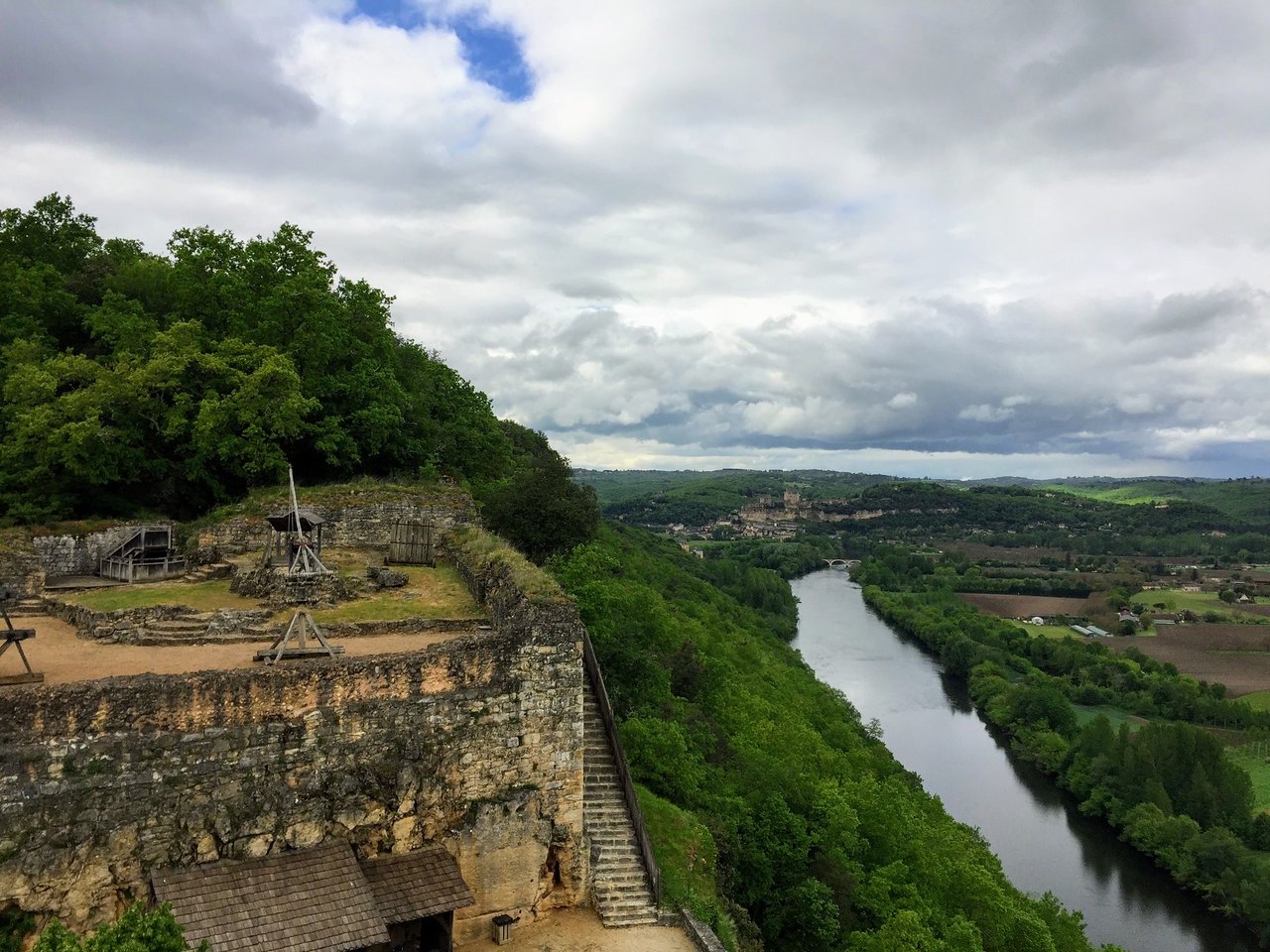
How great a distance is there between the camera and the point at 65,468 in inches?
925

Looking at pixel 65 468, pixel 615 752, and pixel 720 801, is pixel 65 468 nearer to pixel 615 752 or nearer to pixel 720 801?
pixel 615 752

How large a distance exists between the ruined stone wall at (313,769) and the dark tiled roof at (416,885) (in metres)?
0.23

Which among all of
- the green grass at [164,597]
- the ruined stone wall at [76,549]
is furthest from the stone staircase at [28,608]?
the ruined stone wall at [76,549]

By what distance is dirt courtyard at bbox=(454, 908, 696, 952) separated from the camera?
12.6 metres

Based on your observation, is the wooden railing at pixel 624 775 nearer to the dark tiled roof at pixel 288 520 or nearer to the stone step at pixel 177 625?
the dark tiled roof at pixel 288 520

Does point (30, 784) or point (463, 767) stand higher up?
point (30, 784)

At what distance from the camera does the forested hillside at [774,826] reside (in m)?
17.0

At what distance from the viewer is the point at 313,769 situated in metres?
11.1

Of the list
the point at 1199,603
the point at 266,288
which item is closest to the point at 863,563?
the point at 1199,603

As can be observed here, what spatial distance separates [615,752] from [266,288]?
2152 cm

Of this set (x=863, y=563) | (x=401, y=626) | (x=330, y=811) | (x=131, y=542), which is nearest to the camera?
(x=330, y=811)

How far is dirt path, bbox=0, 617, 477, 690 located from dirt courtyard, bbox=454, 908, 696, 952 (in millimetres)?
5287

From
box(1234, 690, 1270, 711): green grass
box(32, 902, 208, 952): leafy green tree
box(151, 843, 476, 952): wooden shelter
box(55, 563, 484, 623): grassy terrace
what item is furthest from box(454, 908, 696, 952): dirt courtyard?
box(1234, 690, 1270, 711): green grass

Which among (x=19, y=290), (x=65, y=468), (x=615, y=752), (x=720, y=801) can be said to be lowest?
(x=720, y=801)
